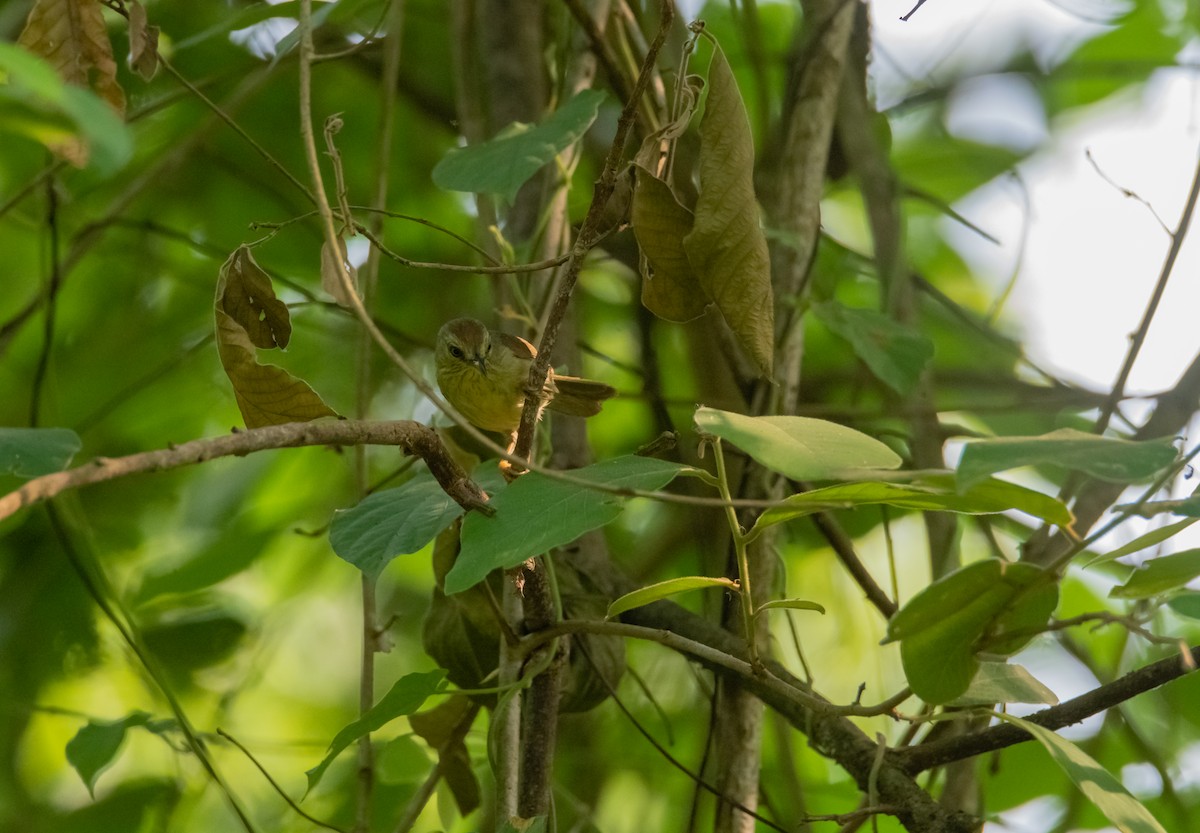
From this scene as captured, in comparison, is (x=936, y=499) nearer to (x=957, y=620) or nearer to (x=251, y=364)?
(x=957, y=620)

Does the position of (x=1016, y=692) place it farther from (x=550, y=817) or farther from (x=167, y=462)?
(x=167, y=462)

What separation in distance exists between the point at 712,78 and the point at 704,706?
4.13 ft

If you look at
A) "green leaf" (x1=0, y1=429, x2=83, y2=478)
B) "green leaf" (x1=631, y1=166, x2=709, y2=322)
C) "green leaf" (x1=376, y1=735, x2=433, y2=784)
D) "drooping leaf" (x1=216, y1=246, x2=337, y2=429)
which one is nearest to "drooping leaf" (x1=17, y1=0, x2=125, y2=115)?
"drooping leaf" (x1=216, y1=246, x2=337, y2=429)

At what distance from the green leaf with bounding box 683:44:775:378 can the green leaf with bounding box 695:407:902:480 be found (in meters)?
0.20

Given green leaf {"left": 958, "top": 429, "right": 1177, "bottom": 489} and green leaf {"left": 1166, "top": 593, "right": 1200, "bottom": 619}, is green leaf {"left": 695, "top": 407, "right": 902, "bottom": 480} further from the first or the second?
green leaf {"left": 1166, "top": 593, "right": 1200, "bottom": 619}

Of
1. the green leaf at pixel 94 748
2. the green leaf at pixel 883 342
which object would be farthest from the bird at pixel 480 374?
the green leaf at pixel 94 748

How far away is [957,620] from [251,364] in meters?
0.64

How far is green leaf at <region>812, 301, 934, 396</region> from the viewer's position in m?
1.48

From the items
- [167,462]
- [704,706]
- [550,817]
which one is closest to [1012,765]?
[704,706]

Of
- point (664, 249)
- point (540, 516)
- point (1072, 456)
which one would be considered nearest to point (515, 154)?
point (664, 249)

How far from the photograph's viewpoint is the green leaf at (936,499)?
28.5 inches

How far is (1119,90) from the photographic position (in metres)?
2.21

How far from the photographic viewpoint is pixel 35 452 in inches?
30.3

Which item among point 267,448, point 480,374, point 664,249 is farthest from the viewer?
point 480,374
